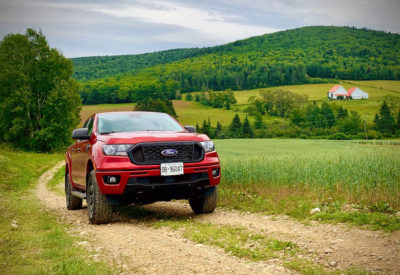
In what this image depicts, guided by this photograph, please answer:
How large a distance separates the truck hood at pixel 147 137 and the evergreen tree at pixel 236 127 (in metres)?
70.8

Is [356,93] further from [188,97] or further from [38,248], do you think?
[38,248]

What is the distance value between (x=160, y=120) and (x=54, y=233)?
329cm

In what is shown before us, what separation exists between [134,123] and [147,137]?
1.24m

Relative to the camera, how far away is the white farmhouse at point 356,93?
10238cm

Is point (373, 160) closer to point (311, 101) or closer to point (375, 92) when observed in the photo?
point (311, 101)

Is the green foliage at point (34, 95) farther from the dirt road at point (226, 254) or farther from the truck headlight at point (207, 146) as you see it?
the dirt road at point (226, 254)

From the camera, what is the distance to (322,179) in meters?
9.04

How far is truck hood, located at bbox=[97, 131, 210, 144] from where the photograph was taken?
6.88m

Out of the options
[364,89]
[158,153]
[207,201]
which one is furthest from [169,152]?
[364,89]

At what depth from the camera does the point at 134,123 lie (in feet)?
26.6

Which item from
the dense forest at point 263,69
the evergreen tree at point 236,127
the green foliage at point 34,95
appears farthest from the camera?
the dense forest at point 263,69

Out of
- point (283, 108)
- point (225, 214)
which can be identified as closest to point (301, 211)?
point (225, 214)

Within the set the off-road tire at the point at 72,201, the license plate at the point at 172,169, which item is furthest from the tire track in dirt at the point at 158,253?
the off-road tire at the point at 72,201

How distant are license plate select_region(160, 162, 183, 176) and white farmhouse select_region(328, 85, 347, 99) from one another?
104399 millimetres
